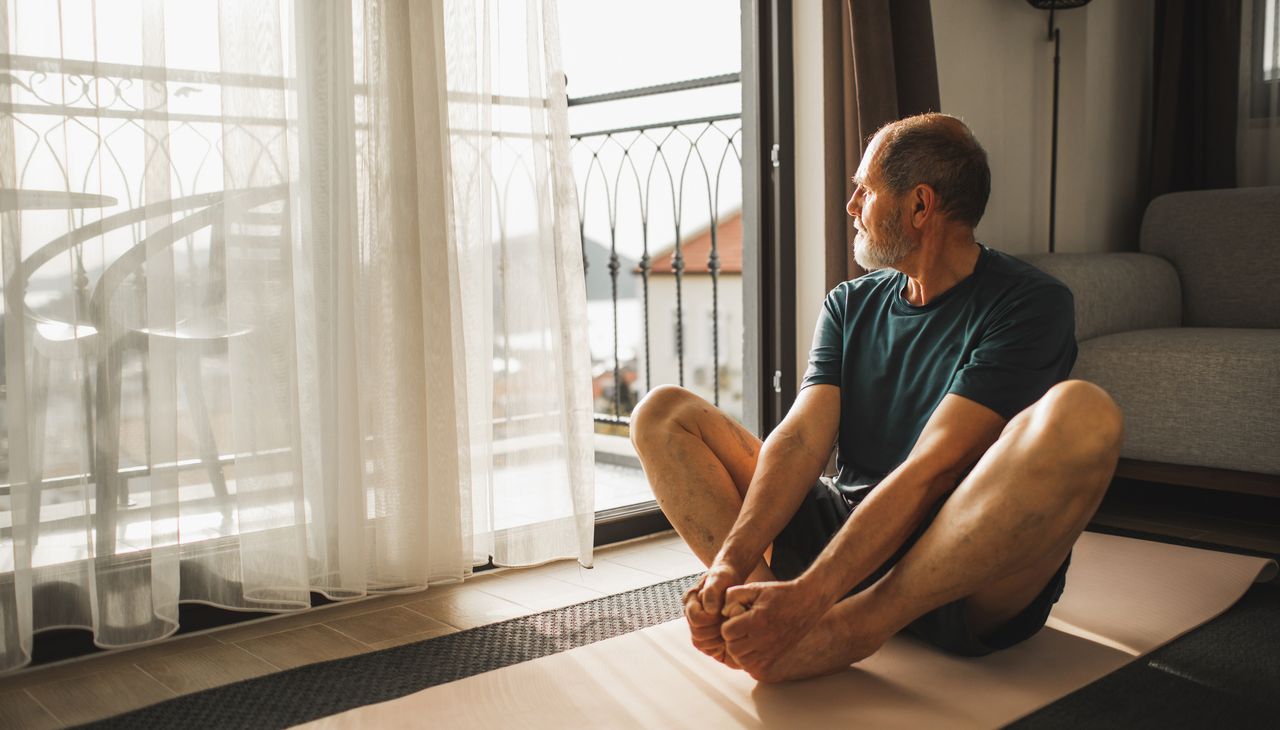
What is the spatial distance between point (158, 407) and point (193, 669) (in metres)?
0.47

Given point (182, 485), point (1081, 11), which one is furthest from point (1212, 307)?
point (182, 485)

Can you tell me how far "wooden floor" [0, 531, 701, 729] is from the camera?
1753 mm

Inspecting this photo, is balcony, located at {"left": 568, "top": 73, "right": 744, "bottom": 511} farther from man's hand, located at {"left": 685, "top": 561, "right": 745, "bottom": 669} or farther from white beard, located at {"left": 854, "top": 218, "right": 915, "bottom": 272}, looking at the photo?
man's hand, located at {"left": 685, "top": 561, "right": 745, "bottom": 669}

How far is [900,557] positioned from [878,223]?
1.85 ft

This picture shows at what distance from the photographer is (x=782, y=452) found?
177cm

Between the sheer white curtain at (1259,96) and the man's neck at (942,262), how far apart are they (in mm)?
2654

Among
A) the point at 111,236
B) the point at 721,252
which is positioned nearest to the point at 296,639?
the point at 111,236

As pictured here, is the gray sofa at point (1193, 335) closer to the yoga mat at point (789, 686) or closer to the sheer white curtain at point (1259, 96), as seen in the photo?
the sheer white curtain at point (1259, 96)

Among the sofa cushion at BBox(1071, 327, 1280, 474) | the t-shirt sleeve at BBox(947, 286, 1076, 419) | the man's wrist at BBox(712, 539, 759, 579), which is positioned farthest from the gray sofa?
the man's wrist at BBox(712, 539, 759, 579)

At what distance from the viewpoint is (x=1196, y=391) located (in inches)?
109

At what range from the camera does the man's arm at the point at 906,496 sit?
4.99ft

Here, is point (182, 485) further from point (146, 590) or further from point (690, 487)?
point (690, 487)

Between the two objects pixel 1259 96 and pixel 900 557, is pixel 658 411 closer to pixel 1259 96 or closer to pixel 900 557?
pixel 900 557

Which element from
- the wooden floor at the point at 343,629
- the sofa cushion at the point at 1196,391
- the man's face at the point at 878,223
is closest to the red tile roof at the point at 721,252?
the sofa cushion at the point at 1196,391
